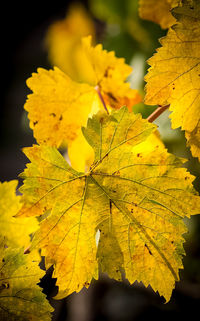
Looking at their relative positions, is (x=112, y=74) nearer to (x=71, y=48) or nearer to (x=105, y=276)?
(x=105, y=276)

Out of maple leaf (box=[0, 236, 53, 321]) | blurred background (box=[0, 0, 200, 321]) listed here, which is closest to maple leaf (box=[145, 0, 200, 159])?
maple leaf (box=[0, 236, 53, 321])

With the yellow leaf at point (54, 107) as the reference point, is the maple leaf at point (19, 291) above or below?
below

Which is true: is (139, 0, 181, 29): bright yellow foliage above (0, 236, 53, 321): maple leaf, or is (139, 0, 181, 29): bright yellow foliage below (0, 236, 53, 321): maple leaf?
above

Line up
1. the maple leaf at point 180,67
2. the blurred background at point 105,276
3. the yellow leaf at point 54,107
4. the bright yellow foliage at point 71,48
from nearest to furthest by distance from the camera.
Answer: the maple leaf at point 180,67 → the yellow leaf at point 54,107 → the blurred background at point 105,276 → the bright yellow foliage at point 71,48

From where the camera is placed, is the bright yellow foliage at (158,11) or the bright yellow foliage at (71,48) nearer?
the bright yellow foliage at (158,11)

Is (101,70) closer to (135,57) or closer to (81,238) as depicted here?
(81,238)

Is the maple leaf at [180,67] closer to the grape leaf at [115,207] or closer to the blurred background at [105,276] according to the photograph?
the grape leaf at [115,207]

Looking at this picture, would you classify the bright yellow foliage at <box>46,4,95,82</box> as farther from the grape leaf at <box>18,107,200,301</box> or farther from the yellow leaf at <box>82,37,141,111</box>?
the grape leaf at <box>18,107,200,301</box>

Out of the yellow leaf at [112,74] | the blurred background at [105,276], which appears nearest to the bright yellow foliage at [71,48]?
the blurred background at [105,276]
